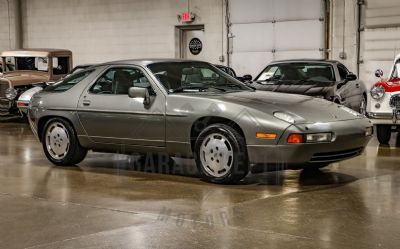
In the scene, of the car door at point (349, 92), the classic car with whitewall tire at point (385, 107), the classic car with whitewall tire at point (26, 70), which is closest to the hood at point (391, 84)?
the classic car with whitewall tire at point (385, 107)

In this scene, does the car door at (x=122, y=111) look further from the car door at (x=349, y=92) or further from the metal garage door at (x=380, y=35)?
the metal garage door at (x=380, y=35)

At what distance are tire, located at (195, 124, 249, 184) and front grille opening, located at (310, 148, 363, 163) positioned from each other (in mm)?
708

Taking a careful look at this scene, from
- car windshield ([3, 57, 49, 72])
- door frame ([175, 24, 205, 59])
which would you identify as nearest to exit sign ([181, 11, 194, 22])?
door frame ([175, 24, 205, 59])

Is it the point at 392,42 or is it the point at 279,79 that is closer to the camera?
the point at 279,79

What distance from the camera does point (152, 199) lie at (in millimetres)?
6371

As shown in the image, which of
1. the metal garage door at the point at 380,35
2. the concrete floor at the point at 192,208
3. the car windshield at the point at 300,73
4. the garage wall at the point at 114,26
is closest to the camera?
the concrete floor at the point at 192,208

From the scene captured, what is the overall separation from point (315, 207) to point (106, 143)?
9.94 ft

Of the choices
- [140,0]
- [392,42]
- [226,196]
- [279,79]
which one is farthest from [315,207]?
[140,0]

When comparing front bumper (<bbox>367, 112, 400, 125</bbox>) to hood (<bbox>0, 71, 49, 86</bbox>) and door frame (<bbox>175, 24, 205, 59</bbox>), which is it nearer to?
hood (<bbox>0, 71, 49, 86</bbox>)

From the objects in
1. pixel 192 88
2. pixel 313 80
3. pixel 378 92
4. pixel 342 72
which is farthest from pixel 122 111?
pixel 342 72

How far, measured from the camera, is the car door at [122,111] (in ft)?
24.7

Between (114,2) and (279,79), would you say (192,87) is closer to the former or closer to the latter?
(279,79)

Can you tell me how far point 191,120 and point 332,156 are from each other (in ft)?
5.06

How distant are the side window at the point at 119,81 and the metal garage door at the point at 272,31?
10131mm
